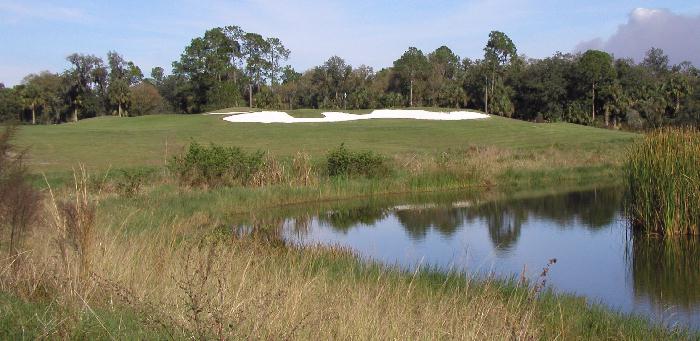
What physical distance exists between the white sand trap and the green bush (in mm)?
24253

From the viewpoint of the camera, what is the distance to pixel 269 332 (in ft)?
15.0

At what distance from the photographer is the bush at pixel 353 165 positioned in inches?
924

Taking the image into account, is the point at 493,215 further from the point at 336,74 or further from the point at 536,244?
the point at 336,74

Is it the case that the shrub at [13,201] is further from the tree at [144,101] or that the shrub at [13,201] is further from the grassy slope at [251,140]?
the tree at [144,101]

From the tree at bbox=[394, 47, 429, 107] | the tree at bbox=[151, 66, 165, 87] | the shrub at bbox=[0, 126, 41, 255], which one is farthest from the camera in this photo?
the tree at bbox=[151, 66, 165, 87]

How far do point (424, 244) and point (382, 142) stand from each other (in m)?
22.7

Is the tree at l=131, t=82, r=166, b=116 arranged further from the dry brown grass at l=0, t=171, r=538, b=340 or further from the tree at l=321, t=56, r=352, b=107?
the dry brown grass at l=0, t=171, r=538, b=340

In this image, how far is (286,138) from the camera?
3775 cm

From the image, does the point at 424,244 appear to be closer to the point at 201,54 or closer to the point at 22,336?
the point at 22,336

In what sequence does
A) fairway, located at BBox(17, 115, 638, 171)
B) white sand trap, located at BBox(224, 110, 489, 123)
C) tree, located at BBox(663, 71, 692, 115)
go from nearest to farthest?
1. fairway, located at BBox(17, 115, 638, 171)
2. white sand trap, located at BBox(224, 110, 489, 123)
3. tree, located at BBox(663, 71, 692, 115)

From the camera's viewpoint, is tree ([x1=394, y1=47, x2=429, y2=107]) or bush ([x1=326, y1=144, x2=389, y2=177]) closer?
bush ([x1=326, y1=144, x2=389, y2=177])

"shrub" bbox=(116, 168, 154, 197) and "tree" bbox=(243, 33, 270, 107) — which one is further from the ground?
"tree" bbox=(243, 33, 270, 107)

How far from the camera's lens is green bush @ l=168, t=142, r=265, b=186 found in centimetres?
2083

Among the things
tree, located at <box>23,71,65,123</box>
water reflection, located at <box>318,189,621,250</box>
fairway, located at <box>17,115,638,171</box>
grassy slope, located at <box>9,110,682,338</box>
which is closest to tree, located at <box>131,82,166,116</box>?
tree, located at <box>23,71,65,123</box>
